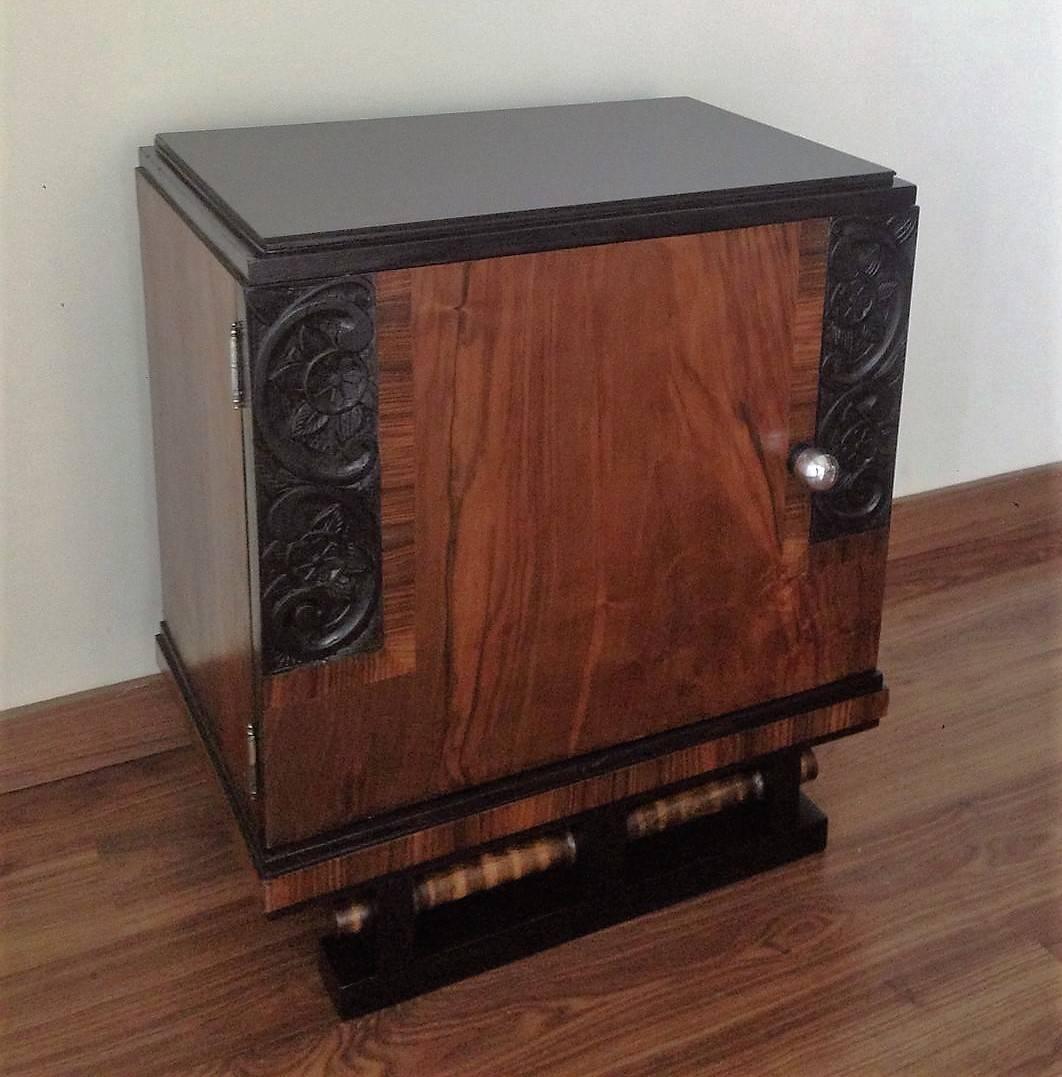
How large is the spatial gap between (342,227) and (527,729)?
39 centimetres

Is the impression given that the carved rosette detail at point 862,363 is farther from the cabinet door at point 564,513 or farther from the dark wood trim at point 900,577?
the dark wood trim at point 900,577

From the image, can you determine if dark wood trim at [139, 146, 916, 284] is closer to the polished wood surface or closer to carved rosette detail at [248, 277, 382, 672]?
carved rosette detail at [248, 277, 382, 672]

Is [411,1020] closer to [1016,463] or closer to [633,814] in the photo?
[633,814]

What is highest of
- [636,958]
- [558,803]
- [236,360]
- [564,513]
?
[236,360]

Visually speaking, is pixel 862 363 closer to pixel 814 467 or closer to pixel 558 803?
pixel 814 467

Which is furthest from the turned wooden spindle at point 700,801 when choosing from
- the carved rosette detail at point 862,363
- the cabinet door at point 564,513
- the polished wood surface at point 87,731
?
the polished wood surface at point 87,731

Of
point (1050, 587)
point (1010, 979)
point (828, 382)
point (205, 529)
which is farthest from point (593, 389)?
point (1050, 587)

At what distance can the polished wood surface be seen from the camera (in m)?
1.29

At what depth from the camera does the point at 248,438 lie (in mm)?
880

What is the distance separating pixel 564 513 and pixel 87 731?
58 centimetres

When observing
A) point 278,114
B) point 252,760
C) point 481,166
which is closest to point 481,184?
point 481,166

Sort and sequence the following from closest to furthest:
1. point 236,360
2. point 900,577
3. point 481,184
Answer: point 236,360 < point 481,184 < point 900,577

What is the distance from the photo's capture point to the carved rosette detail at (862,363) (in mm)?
1019

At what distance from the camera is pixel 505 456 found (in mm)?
948
